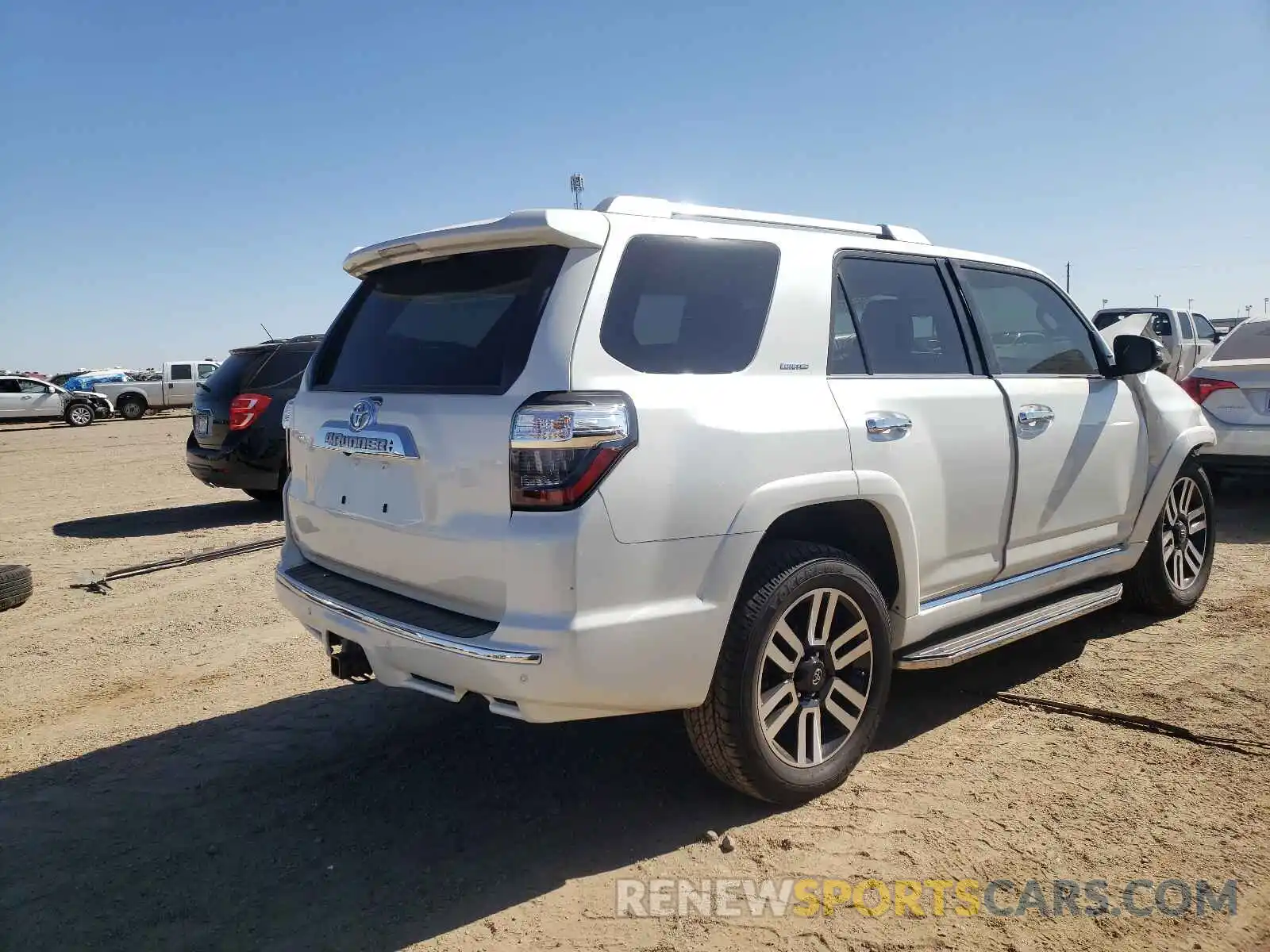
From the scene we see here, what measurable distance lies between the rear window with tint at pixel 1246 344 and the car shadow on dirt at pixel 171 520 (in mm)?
9571

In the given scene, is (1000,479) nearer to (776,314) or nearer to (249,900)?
(776,314)

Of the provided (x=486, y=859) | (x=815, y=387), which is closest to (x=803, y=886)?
(x=486, y=859)

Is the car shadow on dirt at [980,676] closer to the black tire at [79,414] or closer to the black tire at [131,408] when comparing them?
the black tire at [79,414]

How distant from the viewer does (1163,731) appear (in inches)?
149

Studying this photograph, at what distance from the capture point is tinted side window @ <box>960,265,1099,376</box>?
13.9 feet

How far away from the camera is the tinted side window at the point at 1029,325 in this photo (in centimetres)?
425

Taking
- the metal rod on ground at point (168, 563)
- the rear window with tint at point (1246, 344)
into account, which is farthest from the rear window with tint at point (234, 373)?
the rear window with tint at point (1246, 344)

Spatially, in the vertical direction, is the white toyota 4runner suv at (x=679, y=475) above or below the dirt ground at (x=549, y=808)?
above

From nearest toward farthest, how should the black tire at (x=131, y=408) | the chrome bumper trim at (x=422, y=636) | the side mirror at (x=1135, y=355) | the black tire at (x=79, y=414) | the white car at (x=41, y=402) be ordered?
1. the chrome bumper trim at (x=422, y=636)
2. the side mirror at (x=1135, y=355)
3. the white car at (x=41, y=402)
4. the black tire at (x=79, y=414)
5. the black tire at (x=131, y=408)

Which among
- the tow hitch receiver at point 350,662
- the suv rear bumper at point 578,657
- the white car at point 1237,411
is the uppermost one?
the white car at point 1237,411

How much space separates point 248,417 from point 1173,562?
25.2 ft

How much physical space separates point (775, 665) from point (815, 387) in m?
0.98

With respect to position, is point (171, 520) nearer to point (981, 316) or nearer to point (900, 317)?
point (900, 317)

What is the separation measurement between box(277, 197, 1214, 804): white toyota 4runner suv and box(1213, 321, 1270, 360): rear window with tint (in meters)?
6.09
